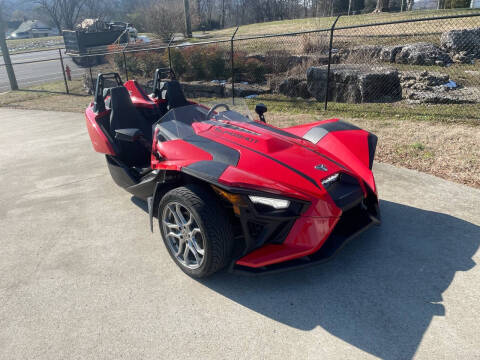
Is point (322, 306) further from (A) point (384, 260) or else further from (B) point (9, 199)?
(B) point (9, 199)

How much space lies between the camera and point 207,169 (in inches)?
108

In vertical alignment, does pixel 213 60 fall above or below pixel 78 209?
above

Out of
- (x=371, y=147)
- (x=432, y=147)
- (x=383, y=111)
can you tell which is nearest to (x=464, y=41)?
(x=383, y=111)


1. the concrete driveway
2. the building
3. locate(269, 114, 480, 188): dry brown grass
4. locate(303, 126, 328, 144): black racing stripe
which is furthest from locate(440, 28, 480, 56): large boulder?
the building

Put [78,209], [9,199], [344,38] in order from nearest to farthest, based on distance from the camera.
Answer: [78,209]
[9,199]
[344,38]

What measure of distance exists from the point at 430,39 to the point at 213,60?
24.2 feet

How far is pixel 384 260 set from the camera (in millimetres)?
3004

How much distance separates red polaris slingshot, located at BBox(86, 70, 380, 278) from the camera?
2.58 meters

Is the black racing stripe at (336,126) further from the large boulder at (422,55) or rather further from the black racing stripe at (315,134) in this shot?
the large boulder at (422,55)

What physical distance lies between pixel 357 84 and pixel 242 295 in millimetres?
7331

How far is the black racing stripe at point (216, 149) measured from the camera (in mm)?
2862

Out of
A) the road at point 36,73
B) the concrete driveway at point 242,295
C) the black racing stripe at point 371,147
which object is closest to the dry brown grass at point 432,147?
the concrete driveway at point 242,295

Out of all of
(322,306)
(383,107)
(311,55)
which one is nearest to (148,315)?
(322,306)

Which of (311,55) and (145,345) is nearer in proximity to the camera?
(145,345)
